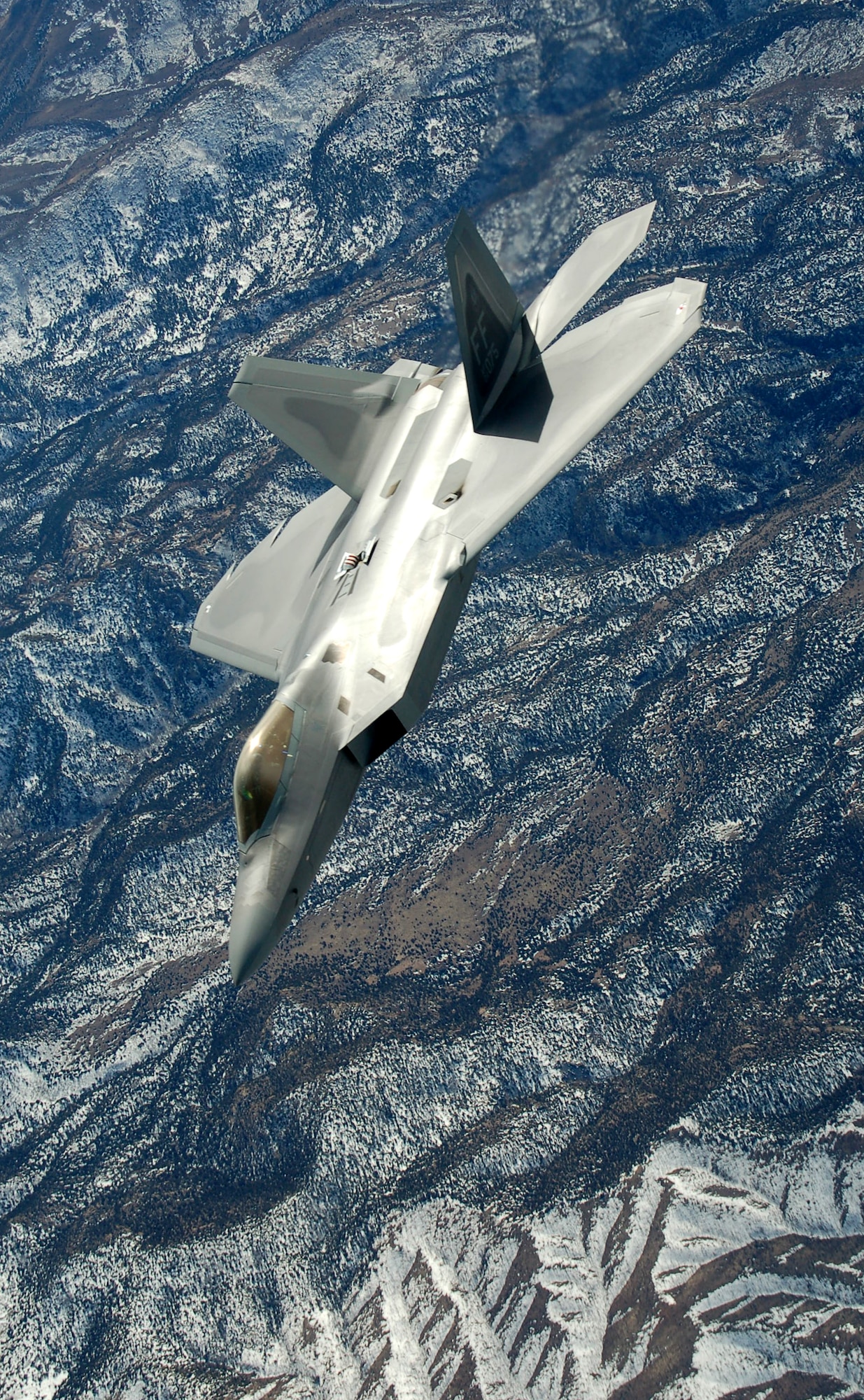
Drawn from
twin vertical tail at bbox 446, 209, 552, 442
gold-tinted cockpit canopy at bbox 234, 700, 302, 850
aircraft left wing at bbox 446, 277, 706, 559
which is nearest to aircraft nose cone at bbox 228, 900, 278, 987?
gold-tinted cockpit canopy at bbox 234, 700, 302, 850

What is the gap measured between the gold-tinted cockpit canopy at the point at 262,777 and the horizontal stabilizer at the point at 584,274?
20.0 m

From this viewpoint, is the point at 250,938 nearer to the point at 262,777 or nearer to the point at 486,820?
the point at 262,777

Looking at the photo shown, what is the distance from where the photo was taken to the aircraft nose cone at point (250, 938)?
30.8 m

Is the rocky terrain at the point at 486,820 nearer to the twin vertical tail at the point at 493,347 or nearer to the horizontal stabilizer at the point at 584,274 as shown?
the horizontal stabilizer at the point at 584,274

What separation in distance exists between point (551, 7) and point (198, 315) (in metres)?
115

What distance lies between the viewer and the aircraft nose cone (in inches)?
1214

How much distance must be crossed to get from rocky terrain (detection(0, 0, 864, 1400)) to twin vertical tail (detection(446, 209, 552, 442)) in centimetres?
1226

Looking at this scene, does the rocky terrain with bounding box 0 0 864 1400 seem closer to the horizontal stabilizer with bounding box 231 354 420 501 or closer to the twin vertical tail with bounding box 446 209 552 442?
the horizontal stabilizer with bounding box 231 354 420 501

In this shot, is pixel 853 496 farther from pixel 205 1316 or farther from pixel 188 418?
pixel 205 1316

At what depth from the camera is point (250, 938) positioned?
3088cm

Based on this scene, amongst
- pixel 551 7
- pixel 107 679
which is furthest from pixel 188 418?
pixel 551 7

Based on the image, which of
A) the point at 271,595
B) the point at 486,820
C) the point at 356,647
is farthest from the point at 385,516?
the point at 486,820

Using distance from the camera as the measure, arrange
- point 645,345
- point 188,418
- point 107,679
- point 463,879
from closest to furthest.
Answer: point 645,345
point 463,879
point 107,679
point 188,418

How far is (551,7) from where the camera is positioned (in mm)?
91312
